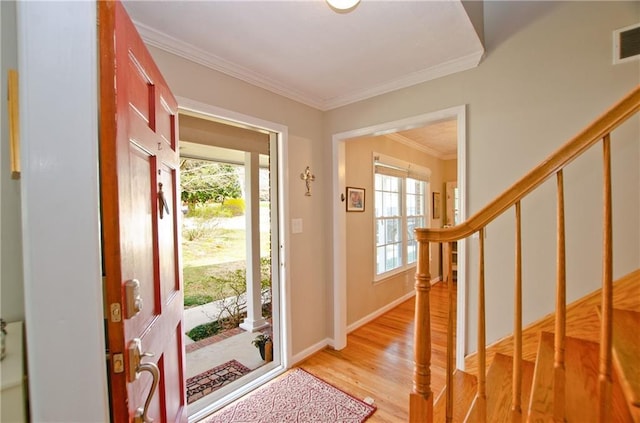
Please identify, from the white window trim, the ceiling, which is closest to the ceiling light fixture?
the ceiling

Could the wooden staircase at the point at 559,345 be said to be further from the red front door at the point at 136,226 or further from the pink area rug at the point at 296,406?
the red front door at the point at 136,226

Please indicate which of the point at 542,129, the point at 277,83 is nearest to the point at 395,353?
the point at 542,129

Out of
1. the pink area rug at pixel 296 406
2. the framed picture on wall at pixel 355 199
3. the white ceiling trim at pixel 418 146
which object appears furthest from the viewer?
the white ceiling trim at pixel 418 146

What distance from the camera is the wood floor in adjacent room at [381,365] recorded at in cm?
204

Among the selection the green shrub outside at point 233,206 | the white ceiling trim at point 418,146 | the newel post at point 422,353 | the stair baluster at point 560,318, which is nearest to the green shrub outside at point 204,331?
the green shrub outside at point 233,206

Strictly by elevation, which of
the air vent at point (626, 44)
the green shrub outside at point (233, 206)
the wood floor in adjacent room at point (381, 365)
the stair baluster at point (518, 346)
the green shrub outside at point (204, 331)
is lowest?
the green shrub outside at point (204, 331)

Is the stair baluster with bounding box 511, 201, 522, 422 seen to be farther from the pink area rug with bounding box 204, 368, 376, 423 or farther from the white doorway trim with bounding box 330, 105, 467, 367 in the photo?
the white doorway trim with bounding box 330, 105, 467, 367

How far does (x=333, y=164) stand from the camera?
2.71 metres

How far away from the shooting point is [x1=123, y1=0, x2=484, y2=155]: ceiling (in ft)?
4.61

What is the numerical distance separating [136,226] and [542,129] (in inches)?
87.7

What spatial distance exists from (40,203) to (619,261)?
7.98 ft

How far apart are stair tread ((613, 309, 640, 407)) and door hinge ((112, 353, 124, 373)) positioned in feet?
4.77

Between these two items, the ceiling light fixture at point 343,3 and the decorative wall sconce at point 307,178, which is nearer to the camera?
the ceiling light fixture at point 343,3

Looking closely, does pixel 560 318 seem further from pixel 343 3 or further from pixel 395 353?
pixel 395 353
